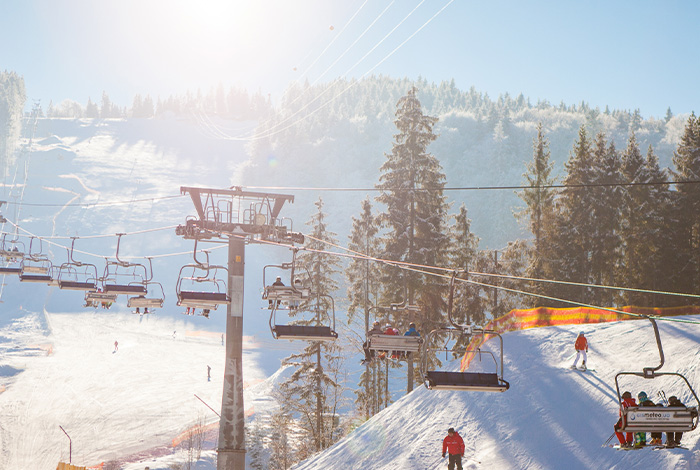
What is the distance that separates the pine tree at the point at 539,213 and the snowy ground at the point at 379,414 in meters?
14.6

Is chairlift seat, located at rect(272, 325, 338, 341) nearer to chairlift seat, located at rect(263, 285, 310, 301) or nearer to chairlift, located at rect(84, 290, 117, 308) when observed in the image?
chairlift seat, located at rect(263, 285, 310, 301)

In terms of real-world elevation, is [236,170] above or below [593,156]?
above

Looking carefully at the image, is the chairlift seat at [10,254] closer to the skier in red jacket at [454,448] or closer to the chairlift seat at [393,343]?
the chairlift seat at [393,343]

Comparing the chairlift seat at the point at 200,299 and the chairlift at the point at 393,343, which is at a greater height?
the chairlift seat at the point at 200,299

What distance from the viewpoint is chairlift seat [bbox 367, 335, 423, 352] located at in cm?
1806

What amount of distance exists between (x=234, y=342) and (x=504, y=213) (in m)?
123

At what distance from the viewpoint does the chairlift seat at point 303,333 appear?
1678 cm

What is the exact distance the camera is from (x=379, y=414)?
3422cm

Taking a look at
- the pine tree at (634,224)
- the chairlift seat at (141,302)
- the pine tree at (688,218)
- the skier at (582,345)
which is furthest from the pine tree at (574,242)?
the chairlift seat at (141,302)

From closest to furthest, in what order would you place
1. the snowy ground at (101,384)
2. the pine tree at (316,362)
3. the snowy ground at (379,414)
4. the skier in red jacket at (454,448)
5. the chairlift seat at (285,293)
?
the chairlift seat at (285,293) → the skier in red jacket at (454,448) → the snowy ground at (379,414) → the pine tree at (316,362) → the snowy ground at (101,384)

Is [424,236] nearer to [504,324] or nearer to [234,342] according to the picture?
[504,324]

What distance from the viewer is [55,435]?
4800 cm

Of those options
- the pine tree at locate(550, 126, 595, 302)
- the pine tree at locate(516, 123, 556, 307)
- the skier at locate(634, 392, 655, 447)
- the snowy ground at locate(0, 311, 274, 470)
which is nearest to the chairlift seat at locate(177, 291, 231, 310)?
the skier at locate(634, 392, 655, 447)

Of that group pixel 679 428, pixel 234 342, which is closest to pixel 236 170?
pixel 234 342
